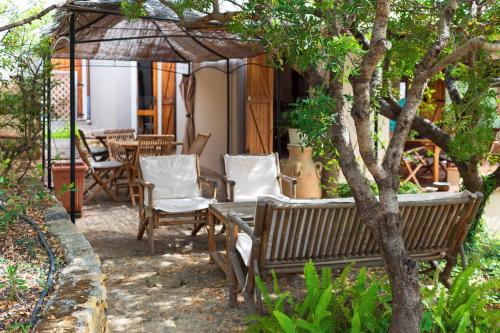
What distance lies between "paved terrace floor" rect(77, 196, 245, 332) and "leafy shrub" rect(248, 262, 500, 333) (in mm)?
538

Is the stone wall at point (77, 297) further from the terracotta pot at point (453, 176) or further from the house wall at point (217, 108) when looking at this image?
the house wall at point (217, 108)

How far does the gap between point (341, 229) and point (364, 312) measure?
30.7 inches

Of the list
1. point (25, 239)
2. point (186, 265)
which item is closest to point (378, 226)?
point (25, 239)

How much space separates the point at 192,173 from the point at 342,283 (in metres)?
3.10

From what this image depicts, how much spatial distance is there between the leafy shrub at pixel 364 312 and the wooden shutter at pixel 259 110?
20.4ft

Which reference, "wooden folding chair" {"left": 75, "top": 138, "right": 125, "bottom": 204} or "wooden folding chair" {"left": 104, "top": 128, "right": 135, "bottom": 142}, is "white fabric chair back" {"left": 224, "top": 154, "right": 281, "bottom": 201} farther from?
"wooden folding chair" {"left": 104, "top": 128, "right": 135, "bottom": 142}

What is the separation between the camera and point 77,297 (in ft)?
8.81

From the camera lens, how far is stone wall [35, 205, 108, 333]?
7.80 ft

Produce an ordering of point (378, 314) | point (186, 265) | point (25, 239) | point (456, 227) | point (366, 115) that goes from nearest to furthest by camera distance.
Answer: point (366, 115) → point (378, 314) → point (25, 239) → point (456, 227) → point (186, 265)

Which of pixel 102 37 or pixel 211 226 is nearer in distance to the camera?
pixel 211 226

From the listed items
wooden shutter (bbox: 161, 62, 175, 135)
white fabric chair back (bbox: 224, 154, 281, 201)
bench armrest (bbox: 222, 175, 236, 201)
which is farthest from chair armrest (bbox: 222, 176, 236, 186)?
wooden shutter (bbox: 161, 62, 175, 135)

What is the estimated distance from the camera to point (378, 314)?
3441 mm

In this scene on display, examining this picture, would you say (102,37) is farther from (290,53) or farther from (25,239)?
(290,53)

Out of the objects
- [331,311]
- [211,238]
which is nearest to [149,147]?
[211,238]
